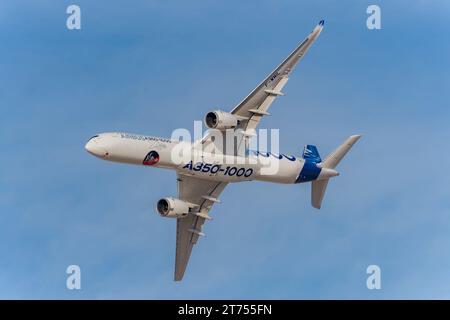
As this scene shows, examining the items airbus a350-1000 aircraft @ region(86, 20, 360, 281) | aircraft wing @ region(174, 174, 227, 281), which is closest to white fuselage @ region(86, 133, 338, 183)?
airbus a350-1000 aircraft @ region(86, 20, 360, 281)

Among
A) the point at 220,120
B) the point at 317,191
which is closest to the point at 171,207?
the point at 220,120

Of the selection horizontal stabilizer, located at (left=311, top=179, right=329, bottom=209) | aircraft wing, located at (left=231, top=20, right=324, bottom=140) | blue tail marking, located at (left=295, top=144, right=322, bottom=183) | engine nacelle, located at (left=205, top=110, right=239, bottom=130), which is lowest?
horizontal stabilizer, located at (left=311, top=179, right=329, bottom=209)

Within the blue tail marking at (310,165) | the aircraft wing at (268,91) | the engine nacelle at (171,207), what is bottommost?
the engine nacelle at (171,207)

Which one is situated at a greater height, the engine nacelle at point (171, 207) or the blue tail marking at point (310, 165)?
the blue tail marking at point (310, 165)

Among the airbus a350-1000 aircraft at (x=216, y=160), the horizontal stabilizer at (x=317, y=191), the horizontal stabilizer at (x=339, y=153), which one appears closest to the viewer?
the airbus a350-1000 aircraft at (x=216, y=160)

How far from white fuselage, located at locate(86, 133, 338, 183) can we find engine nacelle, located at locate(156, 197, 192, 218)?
605 cm

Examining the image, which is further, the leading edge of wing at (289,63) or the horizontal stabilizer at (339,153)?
the horizontal stabilizer at (339,153)

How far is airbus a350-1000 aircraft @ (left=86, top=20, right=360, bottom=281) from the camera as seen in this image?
287 ft

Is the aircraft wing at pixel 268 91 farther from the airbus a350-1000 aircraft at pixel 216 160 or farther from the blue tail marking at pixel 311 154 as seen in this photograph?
the blue tail marking at pixel 311 154

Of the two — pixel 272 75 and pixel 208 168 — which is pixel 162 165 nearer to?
pixel 208 168

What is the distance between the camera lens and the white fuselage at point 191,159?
282 ft

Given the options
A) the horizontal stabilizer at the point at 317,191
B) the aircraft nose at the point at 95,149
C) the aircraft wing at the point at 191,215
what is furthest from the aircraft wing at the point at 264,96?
the horizontal stabilizer at the point at 317,191

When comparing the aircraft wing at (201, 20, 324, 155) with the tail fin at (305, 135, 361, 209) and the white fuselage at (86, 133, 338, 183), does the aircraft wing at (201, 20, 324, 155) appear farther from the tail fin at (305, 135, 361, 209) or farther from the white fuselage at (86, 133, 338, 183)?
the tail fin at (305, 135, 361, 209)

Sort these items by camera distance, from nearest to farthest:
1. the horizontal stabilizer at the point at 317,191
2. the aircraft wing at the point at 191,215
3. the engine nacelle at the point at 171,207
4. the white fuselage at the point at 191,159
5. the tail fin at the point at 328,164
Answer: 1. the white fuselage at the point at 191,159
2. the engine nacelle at the point at 171,207
3. the tail fin at the point at 328,164
4. the aircraft wing at the point at 191,215
5. the horizontal stabilizer at the point at 317,191
